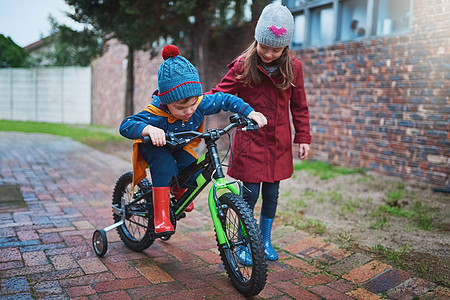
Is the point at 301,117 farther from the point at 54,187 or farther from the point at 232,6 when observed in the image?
the point at 232,6

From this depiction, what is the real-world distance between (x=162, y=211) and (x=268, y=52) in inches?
46.9

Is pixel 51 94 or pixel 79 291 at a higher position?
pixel 51 94

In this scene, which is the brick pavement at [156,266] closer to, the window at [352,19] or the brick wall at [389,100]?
the brick wall at [389,100]

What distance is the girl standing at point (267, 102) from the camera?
2783 millimetres

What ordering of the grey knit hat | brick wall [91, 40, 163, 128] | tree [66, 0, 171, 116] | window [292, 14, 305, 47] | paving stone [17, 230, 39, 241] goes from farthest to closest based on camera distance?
brick wall [91, 40, 163, 128] < tree [66, 0, 171, 116] < window [292, 14, 305, 47] < paving stone [17, 230, 39, 241] < the grey knit hat

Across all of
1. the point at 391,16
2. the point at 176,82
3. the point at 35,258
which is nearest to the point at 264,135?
the point at 176,82

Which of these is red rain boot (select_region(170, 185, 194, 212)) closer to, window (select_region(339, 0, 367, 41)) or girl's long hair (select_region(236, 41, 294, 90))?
girl's long hair (select_region(236, 41, 294, 90))

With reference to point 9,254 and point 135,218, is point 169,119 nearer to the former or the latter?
point 135,218

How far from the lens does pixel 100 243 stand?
295cm

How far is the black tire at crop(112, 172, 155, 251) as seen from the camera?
2898 millimetres

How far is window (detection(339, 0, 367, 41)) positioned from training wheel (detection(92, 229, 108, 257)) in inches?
184

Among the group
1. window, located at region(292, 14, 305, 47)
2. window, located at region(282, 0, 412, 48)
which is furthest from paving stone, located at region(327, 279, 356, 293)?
window, located at region(292, 14, 305, 47)

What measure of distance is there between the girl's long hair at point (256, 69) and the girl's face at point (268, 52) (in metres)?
0.05

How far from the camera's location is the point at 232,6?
7.11 metres
